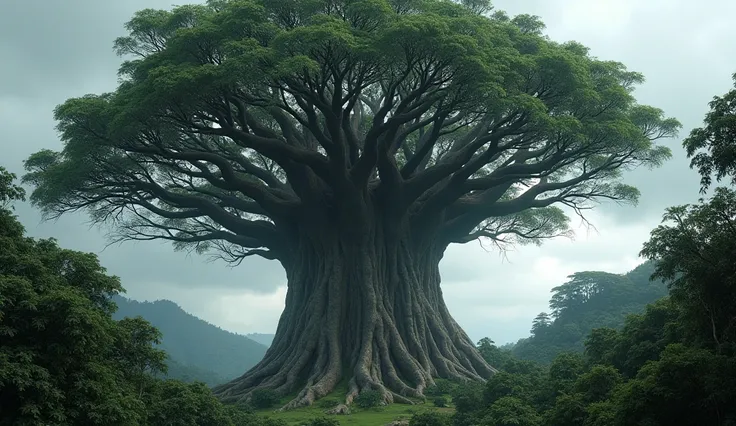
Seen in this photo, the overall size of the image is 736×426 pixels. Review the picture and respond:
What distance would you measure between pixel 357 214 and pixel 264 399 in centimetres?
825

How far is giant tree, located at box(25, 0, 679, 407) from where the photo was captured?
22.8 m

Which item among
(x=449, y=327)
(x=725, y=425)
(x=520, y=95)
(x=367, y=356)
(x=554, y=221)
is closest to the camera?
(x=725, y=425)

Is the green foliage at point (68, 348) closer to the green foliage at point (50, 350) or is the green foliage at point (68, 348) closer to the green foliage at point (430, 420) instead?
the green foliage at point (50, 350)

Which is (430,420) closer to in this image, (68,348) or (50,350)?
(68,348)

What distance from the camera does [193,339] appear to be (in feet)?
337

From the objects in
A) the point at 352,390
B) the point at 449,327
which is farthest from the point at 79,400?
the point at 449,327

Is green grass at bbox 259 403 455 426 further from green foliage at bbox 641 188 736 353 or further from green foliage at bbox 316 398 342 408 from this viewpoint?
green foliage at bbox 641 188 736 353

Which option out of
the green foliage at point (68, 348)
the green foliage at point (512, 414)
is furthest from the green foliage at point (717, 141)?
the green foliage at point (68, 348)

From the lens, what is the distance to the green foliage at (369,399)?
23.2m

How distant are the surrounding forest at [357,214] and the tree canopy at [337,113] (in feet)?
0.35

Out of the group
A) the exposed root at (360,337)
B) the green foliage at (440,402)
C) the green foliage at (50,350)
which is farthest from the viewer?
the exposed root at (360,337)

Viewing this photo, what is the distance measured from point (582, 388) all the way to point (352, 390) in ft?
36.1

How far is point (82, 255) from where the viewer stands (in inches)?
572

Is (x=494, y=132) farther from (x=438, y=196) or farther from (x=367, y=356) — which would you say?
(x=367, y=356)
